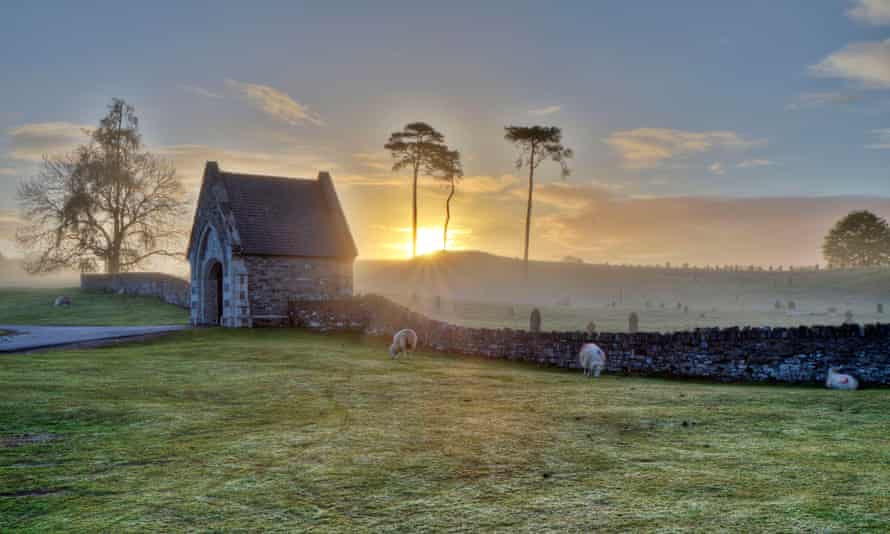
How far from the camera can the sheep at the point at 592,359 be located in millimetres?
20281

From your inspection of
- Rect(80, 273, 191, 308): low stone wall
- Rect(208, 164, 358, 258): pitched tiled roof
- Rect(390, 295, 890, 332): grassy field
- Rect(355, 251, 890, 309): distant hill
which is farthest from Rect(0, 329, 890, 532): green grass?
Rect(355, 251, 890, 309): distant hill

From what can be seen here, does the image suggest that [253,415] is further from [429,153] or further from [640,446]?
[429,153]

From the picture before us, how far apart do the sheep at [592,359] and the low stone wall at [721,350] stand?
109cm

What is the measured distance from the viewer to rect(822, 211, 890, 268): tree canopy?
317ft

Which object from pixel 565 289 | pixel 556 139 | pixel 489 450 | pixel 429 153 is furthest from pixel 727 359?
pixel 565 289

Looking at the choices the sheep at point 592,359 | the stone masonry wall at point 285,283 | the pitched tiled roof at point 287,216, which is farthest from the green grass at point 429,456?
the pitched tiled roof at point 287,216

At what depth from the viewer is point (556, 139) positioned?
67.9 m

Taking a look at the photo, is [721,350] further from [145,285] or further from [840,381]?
[145,285]

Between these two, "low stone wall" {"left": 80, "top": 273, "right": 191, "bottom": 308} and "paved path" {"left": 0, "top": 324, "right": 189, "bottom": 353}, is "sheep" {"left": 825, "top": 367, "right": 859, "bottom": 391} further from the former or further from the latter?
"low stone wall" {"left": 80, "top": 273, "right": 191, "bottom": 308}

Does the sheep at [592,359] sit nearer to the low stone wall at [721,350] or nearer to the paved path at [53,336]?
the low stone wall at [721,350]

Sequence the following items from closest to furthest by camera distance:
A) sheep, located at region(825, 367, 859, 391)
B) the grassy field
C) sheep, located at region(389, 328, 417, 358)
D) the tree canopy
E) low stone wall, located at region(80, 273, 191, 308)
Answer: sheep, located at region(825, 367, 859, 391) → sheep, located at region(389, 328, 417, 358) → low stone wall, located at region(80, 273, 191, 308) → the grassy field → the tree canopy

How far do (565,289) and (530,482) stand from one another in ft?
289

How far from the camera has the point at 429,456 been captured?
9078mm

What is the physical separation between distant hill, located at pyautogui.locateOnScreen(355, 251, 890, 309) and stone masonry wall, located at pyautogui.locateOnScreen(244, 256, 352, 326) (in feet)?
122
